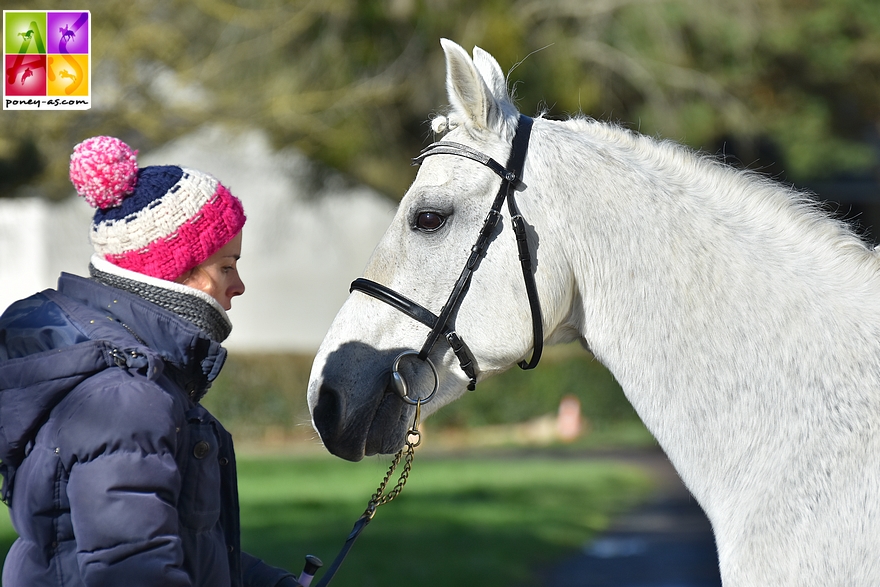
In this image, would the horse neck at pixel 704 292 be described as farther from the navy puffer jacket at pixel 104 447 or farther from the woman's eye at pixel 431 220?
the navy puffer jacket at pixel 104 447

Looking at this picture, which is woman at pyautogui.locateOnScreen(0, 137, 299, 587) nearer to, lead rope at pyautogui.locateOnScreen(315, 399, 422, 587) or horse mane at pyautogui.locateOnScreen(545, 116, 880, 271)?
lead rope at pyautogui.locateOnScreen(315, 399, 422, 587)

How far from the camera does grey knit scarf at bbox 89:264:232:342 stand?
226cm

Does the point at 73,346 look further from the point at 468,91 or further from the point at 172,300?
the point at 468,91

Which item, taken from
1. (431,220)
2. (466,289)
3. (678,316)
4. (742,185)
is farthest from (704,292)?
(431,220)

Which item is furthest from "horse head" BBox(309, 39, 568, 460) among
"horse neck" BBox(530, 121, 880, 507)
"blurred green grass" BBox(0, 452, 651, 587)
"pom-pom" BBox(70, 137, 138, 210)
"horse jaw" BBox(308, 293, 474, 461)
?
"blurred green grass" BBox(0, 452, 651, 587)

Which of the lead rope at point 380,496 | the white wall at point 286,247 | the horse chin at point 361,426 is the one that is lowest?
the white wall at point 286,247

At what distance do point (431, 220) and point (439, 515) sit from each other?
6615mm

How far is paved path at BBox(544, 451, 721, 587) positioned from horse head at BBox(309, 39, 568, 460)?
4.64m

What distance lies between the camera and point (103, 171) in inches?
87.4

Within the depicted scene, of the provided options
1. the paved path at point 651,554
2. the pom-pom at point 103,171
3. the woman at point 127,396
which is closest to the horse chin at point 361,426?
the woman at point 127,396

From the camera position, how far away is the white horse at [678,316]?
212cm

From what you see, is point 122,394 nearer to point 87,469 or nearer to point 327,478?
point 87,469

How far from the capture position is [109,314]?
7.16 feet

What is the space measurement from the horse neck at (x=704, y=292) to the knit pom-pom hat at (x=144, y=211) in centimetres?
89
